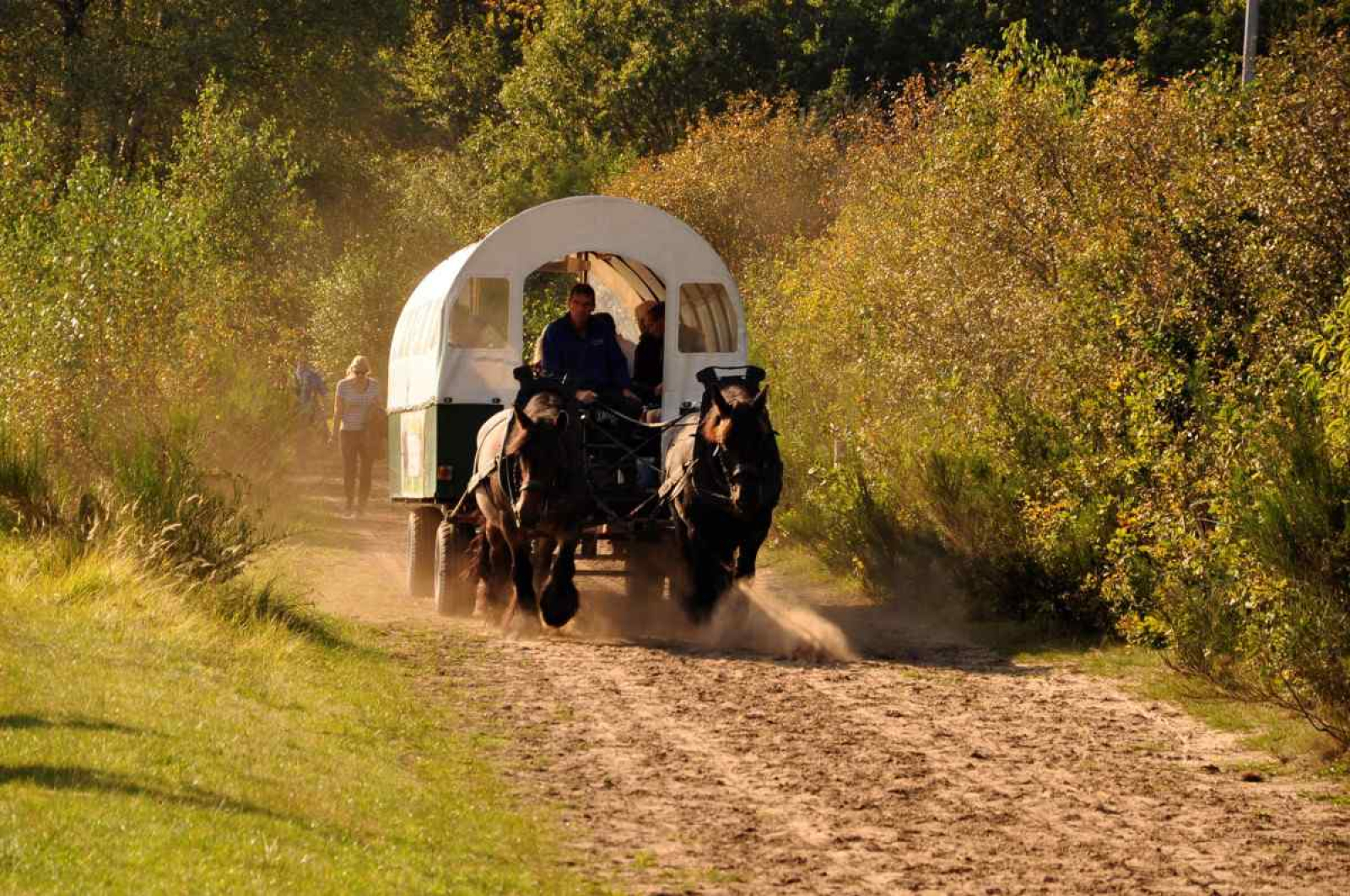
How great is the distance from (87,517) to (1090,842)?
9572 millimetres

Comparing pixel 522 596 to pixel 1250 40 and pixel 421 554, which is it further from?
pixel 1250 40

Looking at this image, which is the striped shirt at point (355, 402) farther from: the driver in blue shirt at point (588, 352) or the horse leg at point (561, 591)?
the horse leg at point (561, 591)

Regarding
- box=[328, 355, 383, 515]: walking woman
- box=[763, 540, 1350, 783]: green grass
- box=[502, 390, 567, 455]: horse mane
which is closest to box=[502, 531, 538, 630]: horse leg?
box=[502, 390, 567, 455]: horse mane

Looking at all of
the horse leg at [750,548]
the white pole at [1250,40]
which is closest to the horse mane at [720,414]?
the horse leg at [750,548]

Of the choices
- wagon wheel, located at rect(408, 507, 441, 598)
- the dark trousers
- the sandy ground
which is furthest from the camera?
the dark trousers

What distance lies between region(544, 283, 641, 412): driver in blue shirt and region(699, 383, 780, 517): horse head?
1.63 meters

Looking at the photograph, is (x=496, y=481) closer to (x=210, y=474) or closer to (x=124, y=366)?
(x=210, y=474)

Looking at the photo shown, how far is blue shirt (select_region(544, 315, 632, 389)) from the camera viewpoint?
16594 millimetres

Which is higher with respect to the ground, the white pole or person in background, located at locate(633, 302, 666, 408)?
the white pole

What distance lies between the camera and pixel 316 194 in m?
48.6

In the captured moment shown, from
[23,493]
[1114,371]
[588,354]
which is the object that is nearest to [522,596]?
[588,354]

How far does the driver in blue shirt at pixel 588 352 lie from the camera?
54.4 feet

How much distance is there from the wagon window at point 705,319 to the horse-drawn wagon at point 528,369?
10 mm

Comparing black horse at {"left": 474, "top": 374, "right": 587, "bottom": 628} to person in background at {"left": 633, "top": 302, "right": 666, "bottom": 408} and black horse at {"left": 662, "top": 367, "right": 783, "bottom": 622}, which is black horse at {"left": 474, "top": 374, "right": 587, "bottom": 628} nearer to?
black horse at {"left": 662, "top": 367, "right": 783, "bottom": 622}
